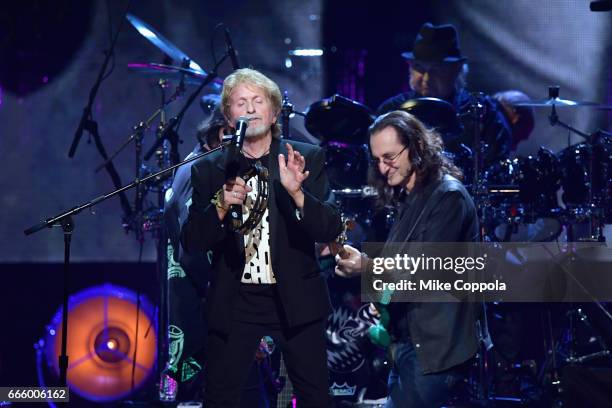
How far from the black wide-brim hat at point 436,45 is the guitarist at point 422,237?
2577 millimetres

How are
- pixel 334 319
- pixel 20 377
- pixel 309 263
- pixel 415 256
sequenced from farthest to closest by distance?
pixel 20 377, pixel 334 319, pixel 415 256, pixel 309 263

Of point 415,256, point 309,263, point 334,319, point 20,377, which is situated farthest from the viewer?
point 20,377

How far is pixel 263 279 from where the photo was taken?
4.00 m

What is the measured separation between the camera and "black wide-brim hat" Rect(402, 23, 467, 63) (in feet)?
23.0

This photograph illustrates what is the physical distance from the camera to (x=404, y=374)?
4117mm

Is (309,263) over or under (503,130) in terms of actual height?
under

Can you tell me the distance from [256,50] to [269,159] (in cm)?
382

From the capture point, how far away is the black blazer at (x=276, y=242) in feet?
12.7

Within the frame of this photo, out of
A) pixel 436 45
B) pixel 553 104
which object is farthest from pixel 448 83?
pixel 553 104

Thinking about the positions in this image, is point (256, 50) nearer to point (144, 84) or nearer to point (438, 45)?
point (144, 84)

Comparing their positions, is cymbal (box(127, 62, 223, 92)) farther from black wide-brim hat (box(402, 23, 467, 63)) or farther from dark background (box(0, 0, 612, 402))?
black wide-brim hat (box(402, 23, 467, 63))

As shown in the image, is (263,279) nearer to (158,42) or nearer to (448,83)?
(158,42)

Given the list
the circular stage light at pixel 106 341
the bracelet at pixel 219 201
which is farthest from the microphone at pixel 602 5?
the circular stage light at pixel 106 341

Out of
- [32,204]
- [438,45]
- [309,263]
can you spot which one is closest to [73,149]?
[32,204]
